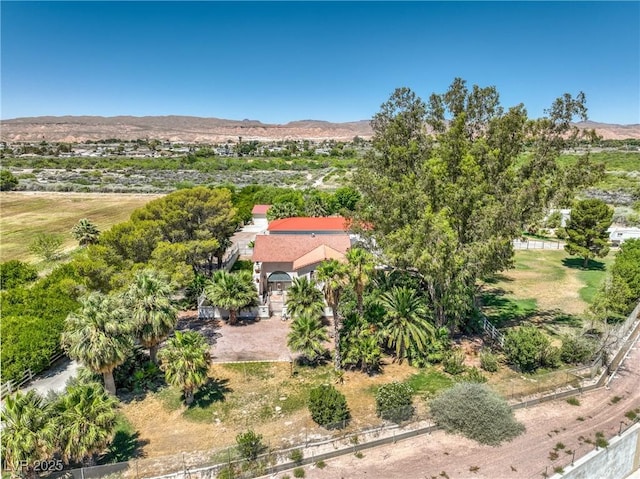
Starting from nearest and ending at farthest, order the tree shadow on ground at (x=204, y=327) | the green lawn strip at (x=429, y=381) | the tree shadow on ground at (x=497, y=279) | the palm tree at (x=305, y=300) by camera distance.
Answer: the green lawn strip at (x=429, y=381), the palm tree at (x=305, y=300), the tree shadow on ground at (x=204, y=327), the tree shadow on ground at (x=497, y=279)

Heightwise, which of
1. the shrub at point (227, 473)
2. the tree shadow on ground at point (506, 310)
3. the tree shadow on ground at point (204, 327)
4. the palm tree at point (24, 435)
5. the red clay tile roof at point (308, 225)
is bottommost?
the tree shadow on ground at point (204, 327)

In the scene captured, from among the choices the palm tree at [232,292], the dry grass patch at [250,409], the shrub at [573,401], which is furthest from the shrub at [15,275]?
the shrub at [573,401]

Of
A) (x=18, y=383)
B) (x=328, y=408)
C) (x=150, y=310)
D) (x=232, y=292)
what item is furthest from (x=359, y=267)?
(x=18, y=383)

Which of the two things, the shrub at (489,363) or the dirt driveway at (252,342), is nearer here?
the shrub at (489,363)

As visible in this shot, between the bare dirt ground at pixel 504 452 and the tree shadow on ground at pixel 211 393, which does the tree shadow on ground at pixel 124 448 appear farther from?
the bare dirt ground at pixel 504 452

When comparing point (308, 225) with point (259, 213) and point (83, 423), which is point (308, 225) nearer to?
point (259, 213)

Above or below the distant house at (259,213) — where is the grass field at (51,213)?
below

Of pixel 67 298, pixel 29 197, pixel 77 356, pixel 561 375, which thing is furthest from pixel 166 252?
pixel 29 197
